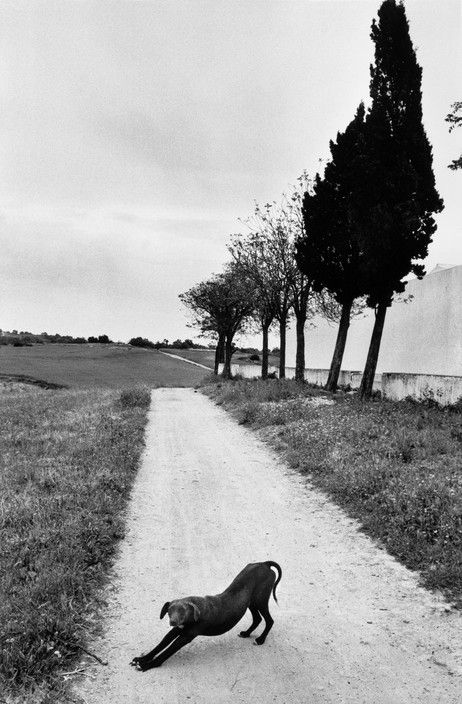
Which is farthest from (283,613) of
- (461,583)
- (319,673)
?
(461,583)

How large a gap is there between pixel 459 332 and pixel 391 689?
2032 cm

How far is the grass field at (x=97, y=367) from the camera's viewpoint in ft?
184

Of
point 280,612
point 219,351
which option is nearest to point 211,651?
point 280,612

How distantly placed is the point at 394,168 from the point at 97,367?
58826 millimetres

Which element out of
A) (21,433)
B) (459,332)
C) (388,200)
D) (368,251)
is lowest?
(21,433)

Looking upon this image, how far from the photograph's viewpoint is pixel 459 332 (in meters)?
22.7

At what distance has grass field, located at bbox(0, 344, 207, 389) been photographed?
56.2m

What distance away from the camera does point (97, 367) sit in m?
73.9

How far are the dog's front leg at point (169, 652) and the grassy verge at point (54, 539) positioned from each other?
68cm

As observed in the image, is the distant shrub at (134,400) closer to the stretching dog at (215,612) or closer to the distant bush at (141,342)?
the stretching dog at (215,612)

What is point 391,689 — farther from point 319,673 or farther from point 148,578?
point 148,578

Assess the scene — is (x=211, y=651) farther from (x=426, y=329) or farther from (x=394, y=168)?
(x=426, y=329)

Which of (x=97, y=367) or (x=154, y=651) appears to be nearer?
(x=154, y=651)

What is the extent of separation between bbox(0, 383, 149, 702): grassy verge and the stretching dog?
0.84m
